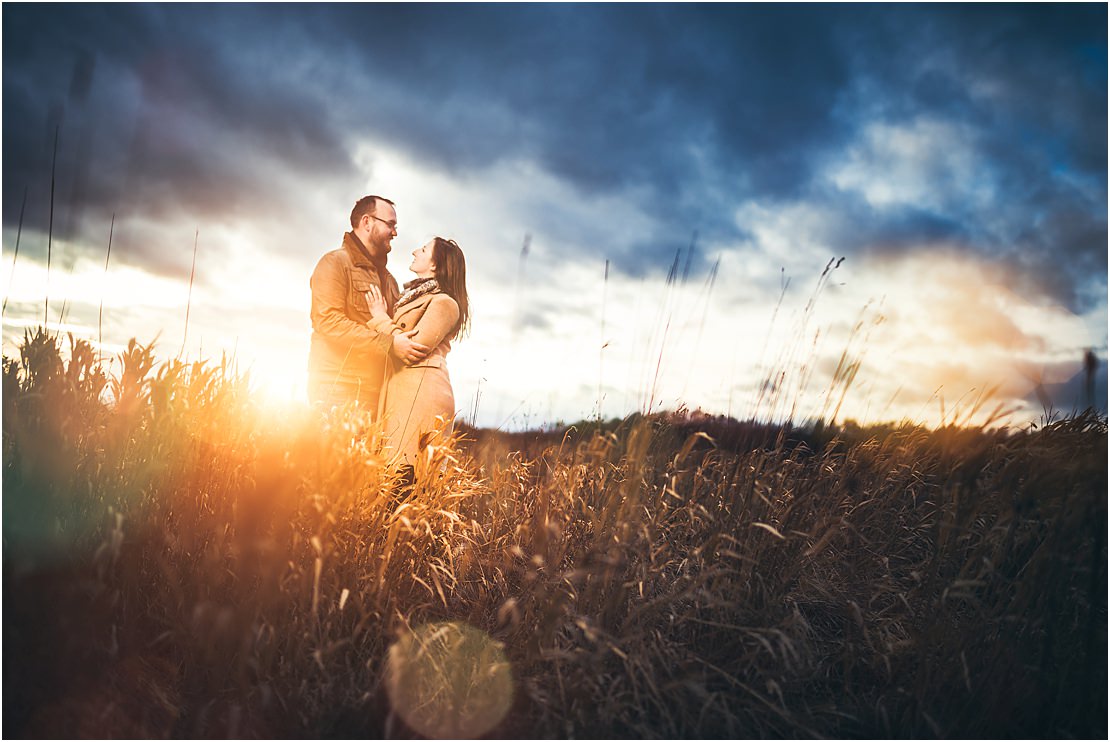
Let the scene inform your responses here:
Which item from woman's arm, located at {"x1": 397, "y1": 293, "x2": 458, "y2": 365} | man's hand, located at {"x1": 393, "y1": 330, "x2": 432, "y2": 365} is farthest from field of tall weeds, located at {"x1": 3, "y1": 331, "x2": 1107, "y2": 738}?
woman's arm, located at {"x1": 397, "y1": 293, "x2": 458, "y2": 365}

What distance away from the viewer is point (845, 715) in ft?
7.64

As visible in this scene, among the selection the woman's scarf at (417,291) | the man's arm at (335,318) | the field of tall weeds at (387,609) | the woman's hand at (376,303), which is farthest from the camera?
the woman's scarf at (417,291)

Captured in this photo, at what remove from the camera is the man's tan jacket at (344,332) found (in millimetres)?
3990

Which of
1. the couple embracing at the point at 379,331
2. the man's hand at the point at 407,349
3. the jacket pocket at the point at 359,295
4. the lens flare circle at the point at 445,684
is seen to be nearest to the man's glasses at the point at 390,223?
the couple embracing at the point at 379,331

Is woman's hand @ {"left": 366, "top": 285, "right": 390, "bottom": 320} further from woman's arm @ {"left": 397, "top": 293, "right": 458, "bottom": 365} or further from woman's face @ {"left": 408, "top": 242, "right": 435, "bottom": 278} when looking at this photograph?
woman's face @ {"left": 408, "top": 242, "right": 435, "bottom": 278}

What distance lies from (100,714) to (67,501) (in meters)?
0.74

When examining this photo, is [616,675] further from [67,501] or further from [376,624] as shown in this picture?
[67,501]

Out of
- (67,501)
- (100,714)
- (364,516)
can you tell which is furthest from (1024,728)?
(67,501)

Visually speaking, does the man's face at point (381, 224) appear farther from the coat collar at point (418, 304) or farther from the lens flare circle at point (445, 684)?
the lens flare circle at point (445, 684)

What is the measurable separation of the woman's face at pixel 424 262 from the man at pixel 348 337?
1.00 ft

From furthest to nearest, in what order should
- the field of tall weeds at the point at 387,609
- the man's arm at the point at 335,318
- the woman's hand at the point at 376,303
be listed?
the woman's hand at the point at 376,303
the man's arm at the point at 335,318
the field of tall weeds at the point at 387,609

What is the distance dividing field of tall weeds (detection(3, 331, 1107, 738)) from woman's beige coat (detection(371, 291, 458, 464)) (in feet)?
3.76

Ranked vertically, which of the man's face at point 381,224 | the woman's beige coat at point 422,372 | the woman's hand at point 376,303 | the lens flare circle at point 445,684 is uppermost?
the man's face at point 381,224

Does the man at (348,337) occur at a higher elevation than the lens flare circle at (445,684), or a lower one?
higher
